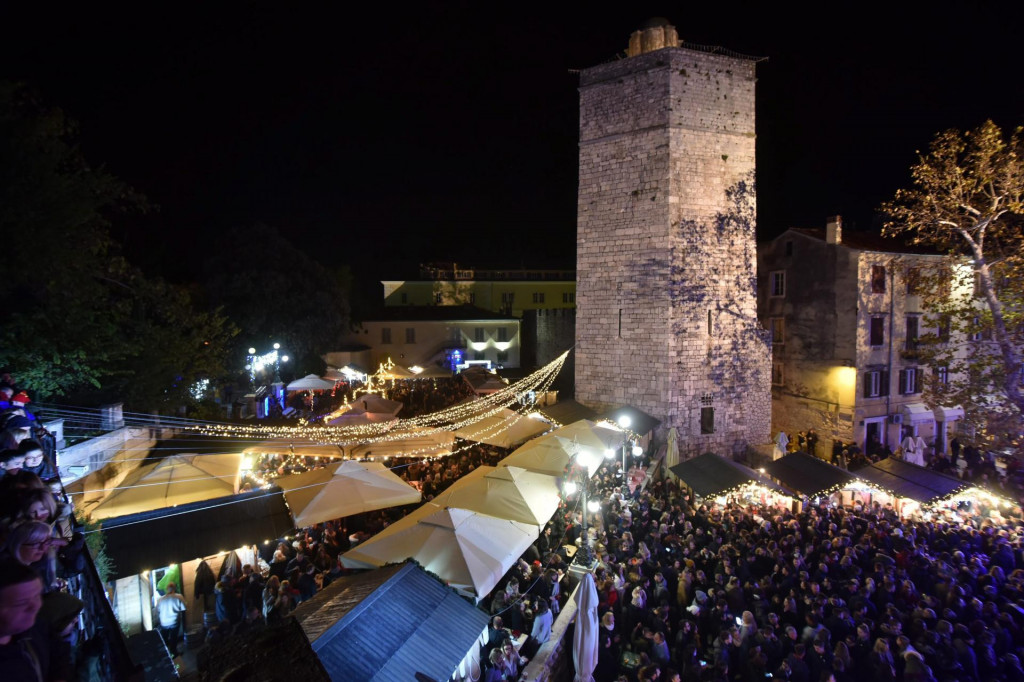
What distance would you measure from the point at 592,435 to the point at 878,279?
12.8 m

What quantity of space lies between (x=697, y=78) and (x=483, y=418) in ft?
36.2

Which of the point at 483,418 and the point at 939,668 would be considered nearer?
the point at 939,668

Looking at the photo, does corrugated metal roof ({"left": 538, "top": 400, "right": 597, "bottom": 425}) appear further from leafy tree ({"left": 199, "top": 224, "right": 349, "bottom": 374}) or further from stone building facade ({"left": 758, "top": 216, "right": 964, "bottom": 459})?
leafy tree ({"left": 199, "top": 224, "right": 349, "bottom": 374})

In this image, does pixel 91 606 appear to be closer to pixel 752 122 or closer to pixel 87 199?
pixel 87 199

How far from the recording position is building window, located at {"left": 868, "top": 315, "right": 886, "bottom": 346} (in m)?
18.8

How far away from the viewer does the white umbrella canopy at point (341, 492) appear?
8516mm

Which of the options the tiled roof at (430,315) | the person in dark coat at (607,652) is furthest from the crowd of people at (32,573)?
the tiled roof at (430,315)

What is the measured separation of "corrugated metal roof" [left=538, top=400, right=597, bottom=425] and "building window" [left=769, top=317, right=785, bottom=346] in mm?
8921

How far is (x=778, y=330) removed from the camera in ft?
69.6

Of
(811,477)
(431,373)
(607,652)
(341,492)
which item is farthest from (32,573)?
(431,373)

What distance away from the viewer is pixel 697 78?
50.5 feet

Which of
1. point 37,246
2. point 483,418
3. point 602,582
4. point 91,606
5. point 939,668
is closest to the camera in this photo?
point 91,606

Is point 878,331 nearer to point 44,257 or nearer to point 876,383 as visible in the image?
point 876,383

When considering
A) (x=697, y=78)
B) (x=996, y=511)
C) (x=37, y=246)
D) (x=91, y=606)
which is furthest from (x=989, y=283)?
(x=37, y=246)
